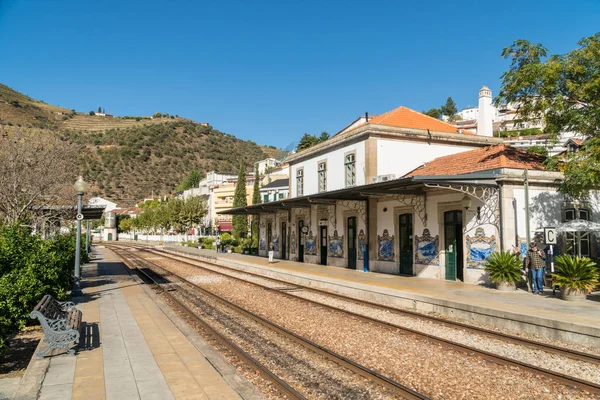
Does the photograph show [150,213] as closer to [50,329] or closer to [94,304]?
[94,304]

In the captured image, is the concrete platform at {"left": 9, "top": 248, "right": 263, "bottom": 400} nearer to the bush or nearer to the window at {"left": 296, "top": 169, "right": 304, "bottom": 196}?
the bush

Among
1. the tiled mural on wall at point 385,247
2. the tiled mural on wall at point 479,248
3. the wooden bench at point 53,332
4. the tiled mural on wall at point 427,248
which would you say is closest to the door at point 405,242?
the tiled mural on wall at point 385,247

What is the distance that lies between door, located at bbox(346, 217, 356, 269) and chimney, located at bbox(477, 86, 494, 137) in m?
10.0

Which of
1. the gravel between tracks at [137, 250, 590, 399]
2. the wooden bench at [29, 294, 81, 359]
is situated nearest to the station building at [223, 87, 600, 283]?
the gravel between tracks at [137, 250, 590, 399]

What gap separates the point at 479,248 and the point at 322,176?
14356 mm

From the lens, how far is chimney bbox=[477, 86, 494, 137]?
1054 inches

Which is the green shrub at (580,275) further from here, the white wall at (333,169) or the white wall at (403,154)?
the white wall at (333,169)

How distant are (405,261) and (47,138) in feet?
52.4

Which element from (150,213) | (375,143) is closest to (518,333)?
(375,143)

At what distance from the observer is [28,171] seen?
15617 mm


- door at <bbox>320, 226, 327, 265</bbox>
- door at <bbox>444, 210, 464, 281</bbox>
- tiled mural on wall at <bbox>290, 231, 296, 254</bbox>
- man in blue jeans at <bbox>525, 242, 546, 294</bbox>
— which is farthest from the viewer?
tiled mural on wall at <bbox>290, 231, 296, 254</bbox>

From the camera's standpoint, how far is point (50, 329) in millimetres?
7172

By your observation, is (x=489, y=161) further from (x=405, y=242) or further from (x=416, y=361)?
(x=416, y=361)

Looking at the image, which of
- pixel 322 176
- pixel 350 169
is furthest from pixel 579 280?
pixel 322 176
